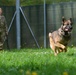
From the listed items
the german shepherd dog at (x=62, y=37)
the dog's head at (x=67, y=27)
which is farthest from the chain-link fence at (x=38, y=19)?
the dog's head at (x=67, y=27)

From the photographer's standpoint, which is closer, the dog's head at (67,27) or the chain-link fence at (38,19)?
the dog's head at (67,27)

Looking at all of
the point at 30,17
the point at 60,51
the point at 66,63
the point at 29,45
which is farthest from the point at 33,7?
the point at 66,63

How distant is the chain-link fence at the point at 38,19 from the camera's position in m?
20.0

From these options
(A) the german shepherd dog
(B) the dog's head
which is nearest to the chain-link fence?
(A) the german shepherd dog

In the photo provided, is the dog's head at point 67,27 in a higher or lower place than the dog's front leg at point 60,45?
higher

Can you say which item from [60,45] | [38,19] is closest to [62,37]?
[60,45]

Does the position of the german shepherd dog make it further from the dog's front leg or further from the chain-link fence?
the chain-link fence

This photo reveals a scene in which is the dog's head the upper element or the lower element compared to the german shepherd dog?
upper

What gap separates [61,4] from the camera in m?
20.0

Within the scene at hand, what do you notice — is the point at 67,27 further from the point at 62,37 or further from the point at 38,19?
the point at 38,19

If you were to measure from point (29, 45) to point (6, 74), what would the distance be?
13.5 meters

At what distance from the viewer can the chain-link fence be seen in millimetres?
19953

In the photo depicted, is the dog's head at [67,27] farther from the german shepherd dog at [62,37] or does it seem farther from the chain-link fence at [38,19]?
the chain-link fence at [38,19]

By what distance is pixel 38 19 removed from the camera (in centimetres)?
2033
